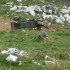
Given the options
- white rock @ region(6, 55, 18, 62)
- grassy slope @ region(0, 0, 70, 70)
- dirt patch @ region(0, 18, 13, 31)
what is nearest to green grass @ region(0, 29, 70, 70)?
grassy slope @ region(0, 0, 70, 70)

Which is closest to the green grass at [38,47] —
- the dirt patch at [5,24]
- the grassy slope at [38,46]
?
the grassy slope at [38,46]

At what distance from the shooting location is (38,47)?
17828 millimetres

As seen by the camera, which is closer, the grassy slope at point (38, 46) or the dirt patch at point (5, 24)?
the grassy slope at point (38, 46)

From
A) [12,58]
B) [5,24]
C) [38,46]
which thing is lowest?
[5,24]

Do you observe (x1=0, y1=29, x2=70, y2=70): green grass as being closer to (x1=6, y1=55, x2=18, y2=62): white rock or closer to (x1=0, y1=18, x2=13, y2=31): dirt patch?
(x1=6, y1=55, x2=18, y2=62): white rock

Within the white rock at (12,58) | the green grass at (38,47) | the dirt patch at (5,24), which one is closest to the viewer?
the green grass at (38,47)

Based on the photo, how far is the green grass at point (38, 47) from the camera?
11.8 m

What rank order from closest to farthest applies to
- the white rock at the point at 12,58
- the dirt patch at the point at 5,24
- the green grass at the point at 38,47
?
the green grass at the point at 38,47 → the white rock at the point at 12,58 → the dirt patch at the point at 5,24

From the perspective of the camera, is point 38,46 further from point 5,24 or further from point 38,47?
point 5,24

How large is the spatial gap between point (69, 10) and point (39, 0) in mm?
4218

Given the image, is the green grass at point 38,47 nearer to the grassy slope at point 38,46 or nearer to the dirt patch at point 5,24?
the grassy slope at point 38,46

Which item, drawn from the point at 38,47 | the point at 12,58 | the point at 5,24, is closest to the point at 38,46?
the point at 38,47

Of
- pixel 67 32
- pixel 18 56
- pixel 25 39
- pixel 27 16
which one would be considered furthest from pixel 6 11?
pixel 18 56

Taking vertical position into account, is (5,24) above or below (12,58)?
below
